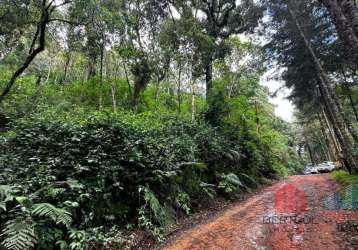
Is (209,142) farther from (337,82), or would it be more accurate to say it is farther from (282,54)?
(337,82)

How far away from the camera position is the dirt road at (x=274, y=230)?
465 centimetres

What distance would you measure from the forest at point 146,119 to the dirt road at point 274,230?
0.85 metres

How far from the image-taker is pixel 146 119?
8859 mm

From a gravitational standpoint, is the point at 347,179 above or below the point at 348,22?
below

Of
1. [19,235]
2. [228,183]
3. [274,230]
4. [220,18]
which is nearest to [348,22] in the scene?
[274,230]

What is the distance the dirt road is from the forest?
848 mm

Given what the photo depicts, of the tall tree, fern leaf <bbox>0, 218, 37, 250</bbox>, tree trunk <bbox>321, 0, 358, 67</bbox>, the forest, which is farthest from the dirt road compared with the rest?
the tall tree

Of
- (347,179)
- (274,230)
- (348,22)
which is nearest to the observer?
(348,22)

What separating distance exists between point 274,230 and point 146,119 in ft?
17.4

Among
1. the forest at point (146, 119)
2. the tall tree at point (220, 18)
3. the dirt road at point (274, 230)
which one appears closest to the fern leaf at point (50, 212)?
the forest at point (146, 119)

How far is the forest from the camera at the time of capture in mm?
4566

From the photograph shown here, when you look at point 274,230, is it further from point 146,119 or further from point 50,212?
point 146,119

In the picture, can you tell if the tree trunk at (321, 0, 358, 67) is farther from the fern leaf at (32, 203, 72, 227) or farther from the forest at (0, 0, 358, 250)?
the fern leaf at (32, 203, 72, 227)

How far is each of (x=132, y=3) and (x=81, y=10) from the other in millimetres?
7771
